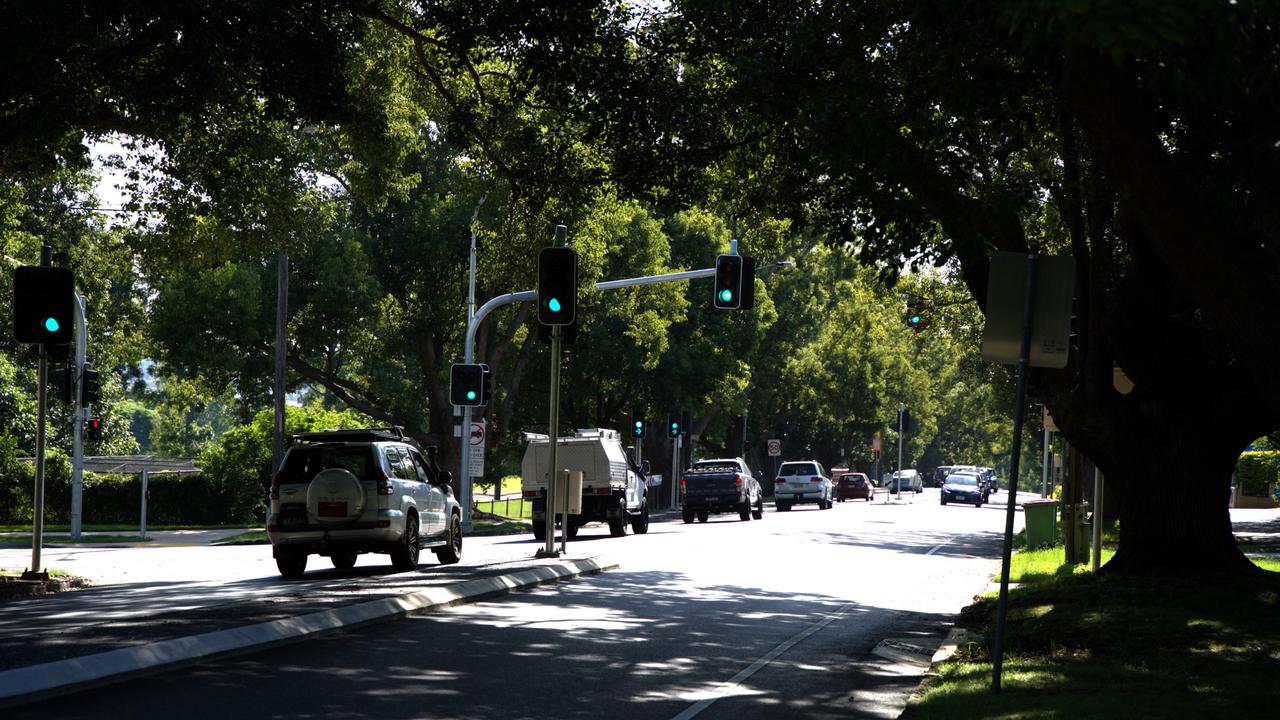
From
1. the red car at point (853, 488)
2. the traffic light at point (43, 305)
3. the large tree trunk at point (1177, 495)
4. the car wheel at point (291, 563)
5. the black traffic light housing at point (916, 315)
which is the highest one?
the black traffic light housing at point (916, 315)

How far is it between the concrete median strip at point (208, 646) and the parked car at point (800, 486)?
143ft

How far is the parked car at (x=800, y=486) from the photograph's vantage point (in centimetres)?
5995

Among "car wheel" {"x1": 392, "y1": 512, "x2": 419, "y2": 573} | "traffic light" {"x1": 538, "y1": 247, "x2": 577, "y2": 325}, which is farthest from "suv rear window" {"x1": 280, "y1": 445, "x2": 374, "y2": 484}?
"traffic light" {"x1": 538, "y1": 247, "x2": 577, "y2": 325}

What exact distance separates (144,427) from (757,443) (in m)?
132

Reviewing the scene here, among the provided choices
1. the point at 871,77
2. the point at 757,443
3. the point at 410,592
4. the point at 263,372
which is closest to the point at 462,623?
the point at 410,592

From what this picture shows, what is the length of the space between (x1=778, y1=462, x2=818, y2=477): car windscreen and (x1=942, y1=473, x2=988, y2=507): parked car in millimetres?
15319

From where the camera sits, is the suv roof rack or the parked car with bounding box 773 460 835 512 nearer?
the suv roof rack

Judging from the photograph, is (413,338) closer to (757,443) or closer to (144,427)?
(757,443)

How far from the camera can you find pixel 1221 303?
36.7 ft

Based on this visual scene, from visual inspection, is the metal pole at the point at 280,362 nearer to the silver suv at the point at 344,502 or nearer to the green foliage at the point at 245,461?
the green foliage at the point at 245,461

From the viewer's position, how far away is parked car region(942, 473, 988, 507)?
74.2 m

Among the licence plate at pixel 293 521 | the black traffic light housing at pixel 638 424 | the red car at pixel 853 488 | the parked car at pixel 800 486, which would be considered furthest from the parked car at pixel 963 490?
the licence plate at pixel 293 521

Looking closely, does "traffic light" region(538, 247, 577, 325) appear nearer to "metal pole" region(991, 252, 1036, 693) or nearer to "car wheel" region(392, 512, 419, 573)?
"car wheel" region(392, 512, 419, 573)

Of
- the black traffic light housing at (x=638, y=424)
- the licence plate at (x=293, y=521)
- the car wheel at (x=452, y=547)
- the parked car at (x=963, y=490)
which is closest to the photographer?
the licence plate at (x=293, y=521)
